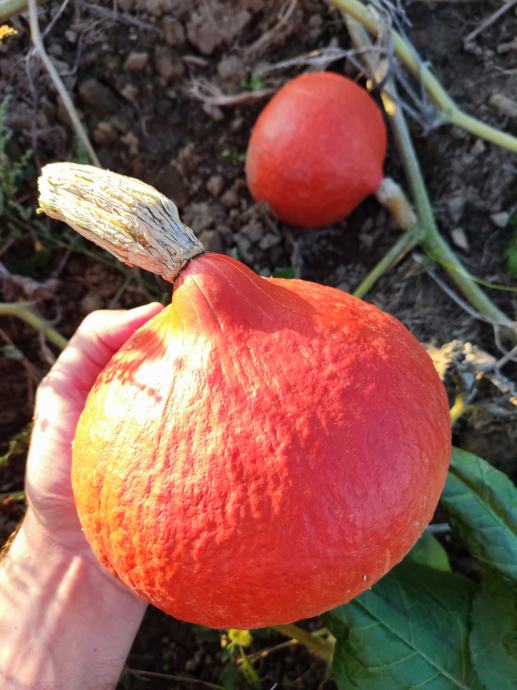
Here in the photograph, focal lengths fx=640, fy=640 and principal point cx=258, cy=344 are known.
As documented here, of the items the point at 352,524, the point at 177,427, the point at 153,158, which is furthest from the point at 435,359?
the point at 153,158

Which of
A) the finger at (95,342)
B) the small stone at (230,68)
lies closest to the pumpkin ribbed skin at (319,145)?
the small stone at (230,68)

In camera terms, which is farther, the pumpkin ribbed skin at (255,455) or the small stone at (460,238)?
the small stone at (460,238)

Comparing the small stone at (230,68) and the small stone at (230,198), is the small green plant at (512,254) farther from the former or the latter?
the small stone at (230,68)

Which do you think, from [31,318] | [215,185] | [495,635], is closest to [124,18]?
[215,185]

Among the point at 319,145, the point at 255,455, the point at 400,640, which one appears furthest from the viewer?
the point at 319,145

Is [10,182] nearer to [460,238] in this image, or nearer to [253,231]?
[253,231]
